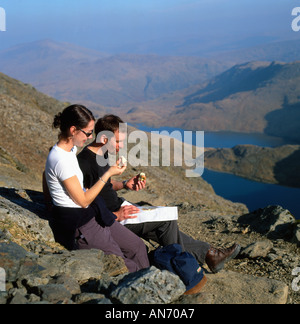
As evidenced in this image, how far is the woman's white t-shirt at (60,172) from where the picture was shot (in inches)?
161

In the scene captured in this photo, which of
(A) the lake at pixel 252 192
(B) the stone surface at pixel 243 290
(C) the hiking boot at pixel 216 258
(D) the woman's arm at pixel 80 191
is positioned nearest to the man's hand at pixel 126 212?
(D) the woman's arm at pixel 80 191

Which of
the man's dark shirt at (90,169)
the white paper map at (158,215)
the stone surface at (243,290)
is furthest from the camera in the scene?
the white paper map at (158,215)

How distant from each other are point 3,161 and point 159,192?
25.4 feet

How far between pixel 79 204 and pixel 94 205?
35 centimetres

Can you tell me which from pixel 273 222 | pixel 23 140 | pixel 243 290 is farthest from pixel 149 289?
pixel 23 140

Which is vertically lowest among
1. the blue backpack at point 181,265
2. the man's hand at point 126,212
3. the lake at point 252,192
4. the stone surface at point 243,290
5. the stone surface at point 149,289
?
the lake at point 252,192

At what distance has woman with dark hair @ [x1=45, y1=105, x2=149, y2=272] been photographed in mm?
4148

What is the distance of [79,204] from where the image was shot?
4230 mm

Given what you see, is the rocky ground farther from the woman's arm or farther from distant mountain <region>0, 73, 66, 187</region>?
distant mountain <region>0, 73, 66, 187</region>

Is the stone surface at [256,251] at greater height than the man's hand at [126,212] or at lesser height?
lesser

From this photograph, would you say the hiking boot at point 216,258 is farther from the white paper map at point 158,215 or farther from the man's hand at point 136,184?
the man's hand at point 136,184

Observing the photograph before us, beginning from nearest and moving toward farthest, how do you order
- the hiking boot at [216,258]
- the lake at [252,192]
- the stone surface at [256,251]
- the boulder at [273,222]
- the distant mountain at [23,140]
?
the hiking boot at [216,258] → the stone surface at [256,251] → the boulder at [273,222] → the distant mountain at [23,140] → the lake at [252,192]

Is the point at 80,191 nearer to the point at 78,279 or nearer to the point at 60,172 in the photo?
the point at 60,172
